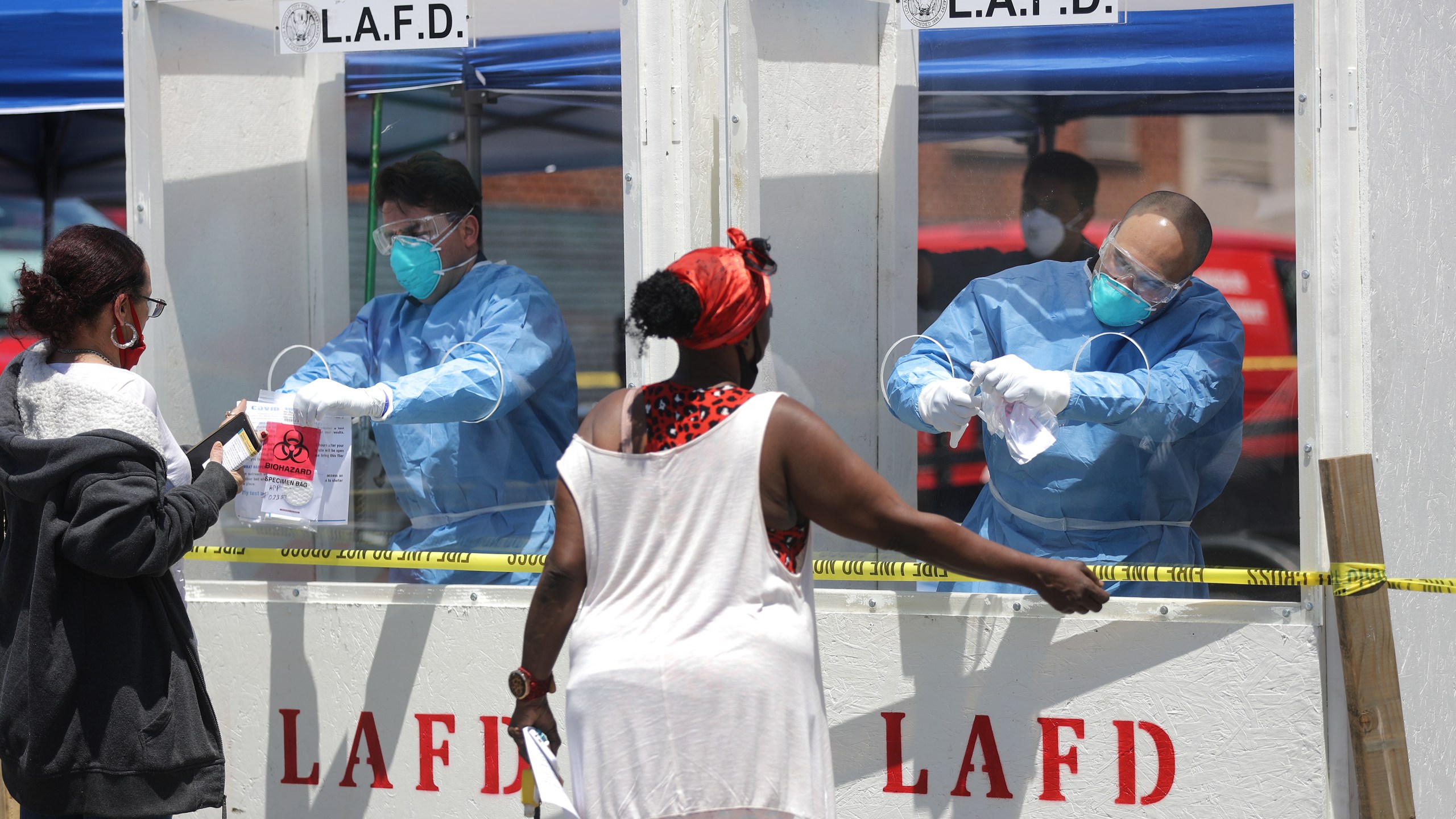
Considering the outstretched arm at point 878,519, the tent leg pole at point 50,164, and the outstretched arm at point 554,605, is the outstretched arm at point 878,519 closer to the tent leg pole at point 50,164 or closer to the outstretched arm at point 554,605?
the outstretched arm at point 554,605

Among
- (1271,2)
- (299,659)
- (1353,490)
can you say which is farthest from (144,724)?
Answer: (1271,2)

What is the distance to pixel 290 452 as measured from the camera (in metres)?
3.37

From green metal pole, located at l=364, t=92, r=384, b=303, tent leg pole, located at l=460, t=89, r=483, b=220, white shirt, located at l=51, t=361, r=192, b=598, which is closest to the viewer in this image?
white shirt, located at l=51, t=361, r=192, b=598

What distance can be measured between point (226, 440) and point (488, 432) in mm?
768

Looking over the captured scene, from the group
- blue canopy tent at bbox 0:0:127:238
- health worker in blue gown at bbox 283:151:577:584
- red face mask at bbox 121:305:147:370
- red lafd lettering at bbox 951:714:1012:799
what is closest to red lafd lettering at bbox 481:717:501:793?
health worker in blue gown at bbox 283:151:577:584

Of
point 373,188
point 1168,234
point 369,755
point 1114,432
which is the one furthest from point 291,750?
point 1168,234

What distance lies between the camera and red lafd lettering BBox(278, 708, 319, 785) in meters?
Result: 3.60

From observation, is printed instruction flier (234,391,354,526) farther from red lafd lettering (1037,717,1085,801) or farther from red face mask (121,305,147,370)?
red lafd lettering (1037,717,1085,801)

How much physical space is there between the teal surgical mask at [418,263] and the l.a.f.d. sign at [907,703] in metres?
0.81

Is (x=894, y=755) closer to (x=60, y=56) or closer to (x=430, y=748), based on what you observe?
(x=430, y=748)

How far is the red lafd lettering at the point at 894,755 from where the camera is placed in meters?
3.26

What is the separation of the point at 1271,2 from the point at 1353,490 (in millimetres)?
1264

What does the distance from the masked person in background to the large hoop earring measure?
196 cm

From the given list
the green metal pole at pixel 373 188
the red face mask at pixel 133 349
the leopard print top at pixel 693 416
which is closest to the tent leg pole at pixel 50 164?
the green metal pole at pixel 373 188
